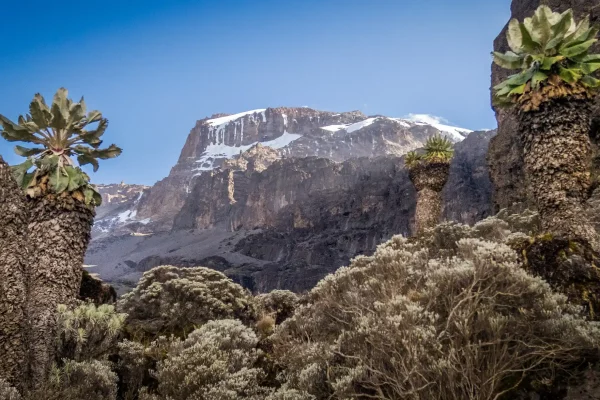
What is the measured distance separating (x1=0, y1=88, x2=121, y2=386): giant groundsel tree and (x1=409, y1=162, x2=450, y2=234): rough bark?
15.7 meters

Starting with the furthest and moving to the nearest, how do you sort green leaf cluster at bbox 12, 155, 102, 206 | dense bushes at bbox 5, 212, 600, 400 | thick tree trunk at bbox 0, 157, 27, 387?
green leaf cluster at bbox 12, 155, 102, 206, thick tree trunk at bbox 0, 157, 27, 387, dense bushes at bbox 5, 212, 600, 400

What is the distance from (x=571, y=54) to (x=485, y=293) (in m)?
6.34

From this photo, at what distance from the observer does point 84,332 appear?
1047 centimetres

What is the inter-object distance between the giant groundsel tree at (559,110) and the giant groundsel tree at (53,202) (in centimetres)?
1183

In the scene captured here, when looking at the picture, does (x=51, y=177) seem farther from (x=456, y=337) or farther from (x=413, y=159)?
(x=413, y=159)

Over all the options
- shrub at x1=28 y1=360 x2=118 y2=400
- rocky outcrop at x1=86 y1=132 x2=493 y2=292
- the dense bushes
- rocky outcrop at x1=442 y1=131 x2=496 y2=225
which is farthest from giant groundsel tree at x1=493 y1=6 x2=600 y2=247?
rocky outcrop at x1=442 y1=131 x2=496 y2=225

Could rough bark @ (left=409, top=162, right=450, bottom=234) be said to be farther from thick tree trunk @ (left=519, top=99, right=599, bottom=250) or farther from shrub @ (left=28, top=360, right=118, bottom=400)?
shrub @ (left=28, top=360, right=118, bottom=400)

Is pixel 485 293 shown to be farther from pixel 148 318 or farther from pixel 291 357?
pixel 148 318

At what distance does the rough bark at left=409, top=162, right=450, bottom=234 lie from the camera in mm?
22062

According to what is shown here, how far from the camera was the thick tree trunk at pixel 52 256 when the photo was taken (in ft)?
34.8

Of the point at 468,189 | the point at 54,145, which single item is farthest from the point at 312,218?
the point at 54,145

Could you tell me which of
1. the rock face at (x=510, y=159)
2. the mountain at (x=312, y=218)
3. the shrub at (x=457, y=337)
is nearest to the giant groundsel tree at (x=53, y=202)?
the shrub at (x=457, y=337)

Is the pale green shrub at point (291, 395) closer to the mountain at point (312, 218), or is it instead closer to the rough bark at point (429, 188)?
the rough bark at point (429, 188)

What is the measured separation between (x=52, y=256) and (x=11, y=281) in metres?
2.61
